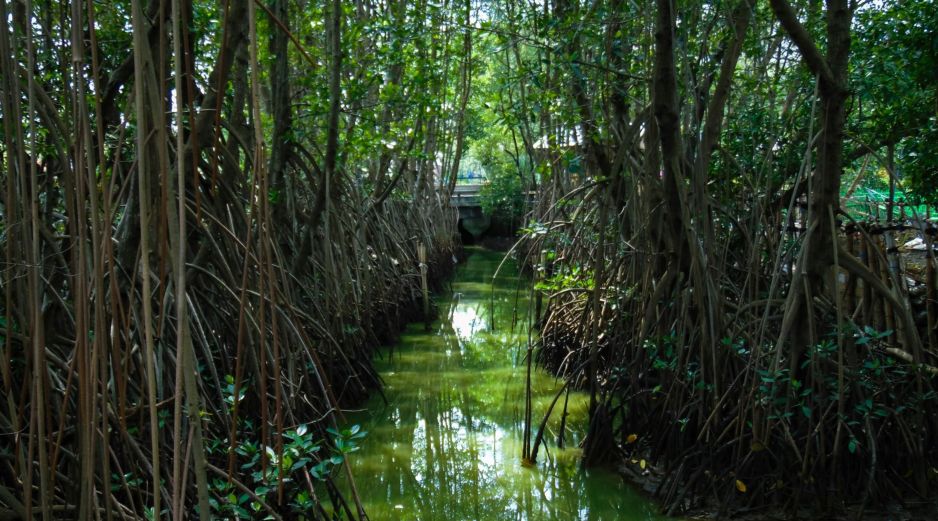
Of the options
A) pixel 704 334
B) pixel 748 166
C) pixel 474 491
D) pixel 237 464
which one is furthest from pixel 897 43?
pixel 237 464

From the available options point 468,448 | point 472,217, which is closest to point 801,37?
point 468,448

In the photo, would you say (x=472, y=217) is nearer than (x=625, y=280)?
No

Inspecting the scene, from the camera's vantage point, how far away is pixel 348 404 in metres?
6.31

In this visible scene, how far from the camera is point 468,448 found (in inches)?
224

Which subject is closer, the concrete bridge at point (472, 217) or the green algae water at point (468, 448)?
the green algae water at point (468, 448)

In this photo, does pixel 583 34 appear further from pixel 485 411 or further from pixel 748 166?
pixel 485 411

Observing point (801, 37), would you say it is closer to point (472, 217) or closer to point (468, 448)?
point (468, 448)

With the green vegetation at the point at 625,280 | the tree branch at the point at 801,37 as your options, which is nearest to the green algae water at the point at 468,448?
the green vegetation at the point at 625,280

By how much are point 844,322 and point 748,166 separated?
2085mm

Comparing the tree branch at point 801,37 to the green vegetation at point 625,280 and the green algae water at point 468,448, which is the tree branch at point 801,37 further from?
the green algae water at point 468,448

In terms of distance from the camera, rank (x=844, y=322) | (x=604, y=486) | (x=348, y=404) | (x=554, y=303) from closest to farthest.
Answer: (x=844, y=322), (x=604, y=486), (x=348, y=404), (x=554, y=303)

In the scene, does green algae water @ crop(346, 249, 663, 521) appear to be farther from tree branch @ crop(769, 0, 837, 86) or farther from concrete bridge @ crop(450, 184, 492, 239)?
concrete bridge @ crop(450, 184, 492, 239)

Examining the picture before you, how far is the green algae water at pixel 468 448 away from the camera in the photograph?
4547 mm

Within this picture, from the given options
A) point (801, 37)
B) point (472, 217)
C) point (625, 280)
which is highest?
point (801, 37)
